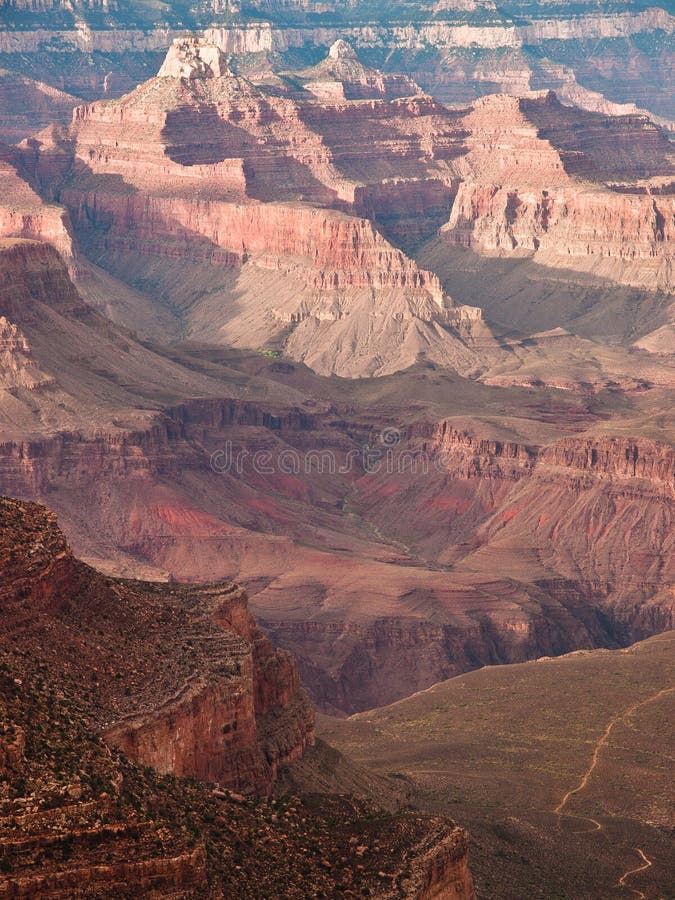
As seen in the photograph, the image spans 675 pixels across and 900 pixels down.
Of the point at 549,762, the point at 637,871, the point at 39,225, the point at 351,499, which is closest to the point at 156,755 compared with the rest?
the point at 637,871

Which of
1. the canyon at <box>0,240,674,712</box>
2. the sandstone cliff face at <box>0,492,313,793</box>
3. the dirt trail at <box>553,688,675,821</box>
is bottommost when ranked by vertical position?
the canyon at <box>0,240,674,712</box>

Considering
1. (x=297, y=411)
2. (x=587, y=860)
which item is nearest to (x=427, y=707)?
(x=587, y=860)

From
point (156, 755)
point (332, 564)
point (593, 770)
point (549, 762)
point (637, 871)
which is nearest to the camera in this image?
point (156, 755)

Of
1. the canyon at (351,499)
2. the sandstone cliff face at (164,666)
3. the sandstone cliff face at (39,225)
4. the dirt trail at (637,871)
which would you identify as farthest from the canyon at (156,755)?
the sandstone cliff face at (39,225)

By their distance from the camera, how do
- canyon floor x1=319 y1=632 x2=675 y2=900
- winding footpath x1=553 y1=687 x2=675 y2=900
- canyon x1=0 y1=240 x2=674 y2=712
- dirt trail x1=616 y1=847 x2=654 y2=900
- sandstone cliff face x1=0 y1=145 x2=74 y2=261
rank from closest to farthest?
dirt trail x1=616 y1=847 x2=654 y2=900 < canyon floor x1=319 y1=632 x2=675 y2=900 < winding footpath x1=553 y1=687 x2=675 y2=900 < canyon x1=0 y1=240 x2=674 y2=712 < sandstone cliff face x1=0 y1=145 x2=74 y2=261

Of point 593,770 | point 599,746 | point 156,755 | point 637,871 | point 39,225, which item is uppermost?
point 156,755

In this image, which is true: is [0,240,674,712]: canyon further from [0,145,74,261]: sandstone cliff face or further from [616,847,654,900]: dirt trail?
[0,145,74,261]: sandstone cliff face

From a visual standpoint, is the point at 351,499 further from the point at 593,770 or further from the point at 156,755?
the point at 156,755

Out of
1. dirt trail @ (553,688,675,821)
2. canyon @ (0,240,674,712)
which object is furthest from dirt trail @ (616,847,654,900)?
canyon @ (0,240,674,712)
